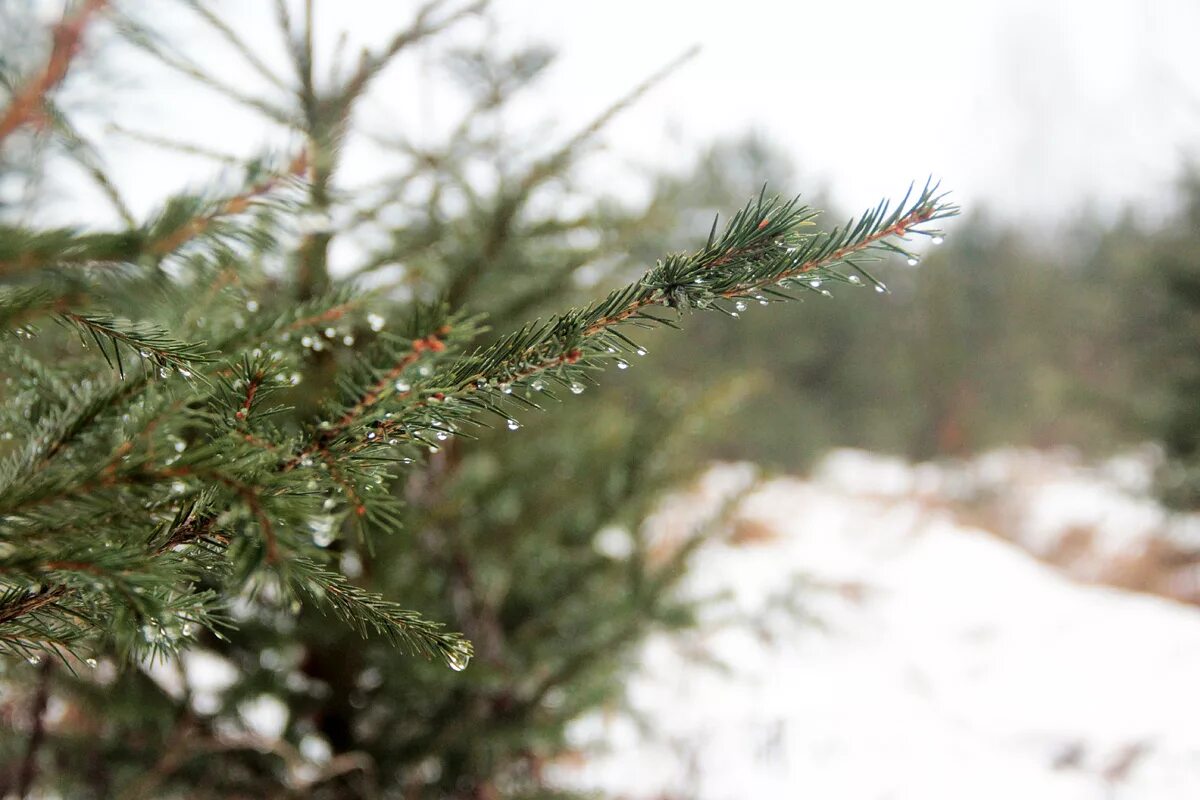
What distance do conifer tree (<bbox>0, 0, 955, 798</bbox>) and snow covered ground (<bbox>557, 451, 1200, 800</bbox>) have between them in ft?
1.92

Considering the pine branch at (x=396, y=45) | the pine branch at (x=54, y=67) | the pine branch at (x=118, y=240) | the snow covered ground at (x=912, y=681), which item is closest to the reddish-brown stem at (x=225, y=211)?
the pine branch at (x=118, y=240)

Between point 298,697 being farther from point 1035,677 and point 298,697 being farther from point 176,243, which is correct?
point 1035,677

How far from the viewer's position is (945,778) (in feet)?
9.98

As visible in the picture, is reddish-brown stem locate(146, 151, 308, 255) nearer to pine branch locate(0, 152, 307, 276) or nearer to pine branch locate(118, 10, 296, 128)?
pine branch locate(0, 152, 307, 276)

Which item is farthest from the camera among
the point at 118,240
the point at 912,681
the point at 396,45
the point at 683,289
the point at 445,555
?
the point at 912,681

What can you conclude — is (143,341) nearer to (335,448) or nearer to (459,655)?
(335,448)

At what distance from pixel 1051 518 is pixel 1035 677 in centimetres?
732

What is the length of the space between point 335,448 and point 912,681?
4.91 metres

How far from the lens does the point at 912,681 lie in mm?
4613

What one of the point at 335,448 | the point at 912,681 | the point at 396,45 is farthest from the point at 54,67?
the point at 912,681

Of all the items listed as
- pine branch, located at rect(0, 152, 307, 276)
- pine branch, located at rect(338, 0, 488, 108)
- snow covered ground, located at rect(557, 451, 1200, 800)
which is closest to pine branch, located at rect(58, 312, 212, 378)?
pine branch, located at rect(0, 152, 307, 276)

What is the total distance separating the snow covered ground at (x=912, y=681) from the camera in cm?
299

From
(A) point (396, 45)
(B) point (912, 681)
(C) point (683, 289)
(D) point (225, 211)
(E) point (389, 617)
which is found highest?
(B) point (912, 681)

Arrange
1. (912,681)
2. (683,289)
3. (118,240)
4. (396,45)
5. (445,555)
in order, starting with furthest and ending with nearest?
1. (912,681)
2. (445,555)
3. (396,45)
4. (683,289)
5. (118,240)
